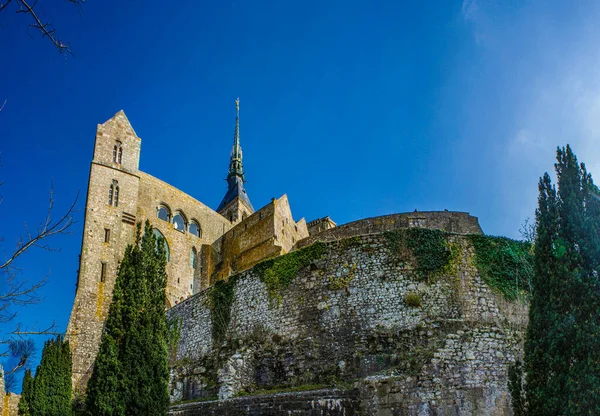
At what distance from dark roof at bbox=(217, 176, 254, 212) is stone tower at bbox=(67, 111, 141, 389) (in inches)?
1203

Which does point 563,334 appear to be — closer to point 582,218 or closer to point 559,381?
point 559,381

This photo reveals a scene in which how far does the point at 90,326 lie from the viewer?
31531 millimetres

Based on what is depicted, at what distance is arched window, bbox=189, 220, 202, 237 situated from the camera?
4190cm

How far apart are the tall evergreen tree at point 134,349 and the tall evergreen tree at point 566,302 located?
32.5 feet

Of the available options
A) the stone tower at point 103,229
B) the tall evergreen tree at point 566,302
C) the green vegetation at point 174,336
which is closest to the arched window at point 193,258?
the stone tower at point 103,229

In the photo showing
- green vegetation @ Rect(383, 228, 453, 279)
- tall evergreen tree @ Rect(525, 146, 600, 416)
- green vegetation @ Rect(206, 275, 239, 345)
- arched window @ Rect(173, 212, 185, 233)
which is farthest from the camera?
arched window @ Rect(173, 212, 185, 233)

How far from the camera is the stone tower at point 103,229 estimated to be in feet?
102

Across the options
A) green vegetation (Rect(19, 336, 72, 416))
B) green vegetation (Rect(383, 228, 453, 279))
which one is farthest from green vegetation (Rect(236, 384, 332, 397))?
green vegetation (Rect(19, 336, 72, 416))

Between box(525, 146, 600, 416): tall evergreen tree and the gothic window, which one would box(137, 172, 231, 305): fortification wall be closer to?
the gothic window

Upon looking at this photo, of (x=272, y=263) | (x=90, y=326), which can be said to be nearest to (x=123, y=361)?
(x=272, y=263)

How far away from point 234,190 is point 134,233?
37990mm

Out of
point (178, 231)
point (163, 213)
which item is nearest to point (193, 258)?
point (178, 231)

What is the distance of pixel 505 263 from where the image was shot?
1895cm

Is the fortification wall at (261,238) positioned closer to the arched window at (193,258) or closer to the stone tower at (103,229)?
the arched window at (193,258)
